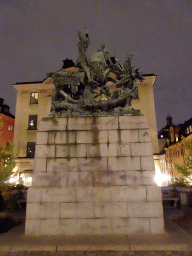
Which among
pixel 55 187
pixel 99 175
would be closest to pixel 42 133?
pixel 55 187

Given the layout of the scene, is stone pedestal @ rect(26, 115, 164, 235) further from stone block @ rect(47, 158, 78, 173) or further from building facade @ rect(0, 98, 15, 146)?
building facade @ rect(0, 98, 15, 146)

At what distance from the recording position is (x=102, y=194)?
7.61 meters

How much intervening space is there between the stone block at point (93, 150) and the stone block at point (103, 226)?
2543 millimetres

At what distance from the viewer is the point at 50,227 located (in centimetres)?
736

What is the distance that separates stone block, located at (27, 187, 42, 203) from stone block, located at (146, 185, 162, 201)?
4355 millimetres

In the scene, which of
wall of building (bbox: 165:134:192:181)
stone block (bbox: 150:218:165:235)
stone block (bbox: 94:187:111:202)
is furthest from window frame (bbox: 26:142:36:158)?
wall of building (bbox: 165:134:192:181)

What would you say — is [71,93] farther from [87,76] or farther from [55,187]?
[55,187]

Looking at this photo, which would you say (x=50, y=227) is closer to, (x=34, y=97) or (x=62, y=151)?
(x=62, y=151)

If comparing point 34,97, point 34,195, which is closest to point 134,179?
point 34,195

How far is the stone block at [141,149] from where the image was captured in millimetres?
8086

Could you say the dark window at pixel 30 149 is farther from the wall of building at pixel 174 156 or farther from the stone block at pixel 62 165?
the wall of building at pixel 174 156

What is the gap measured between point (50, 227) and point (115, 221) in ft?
8.28

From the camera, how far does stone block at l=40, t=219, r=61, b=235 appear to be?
7324 millimetres

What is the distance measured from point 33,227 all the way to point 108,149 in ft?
13.9
